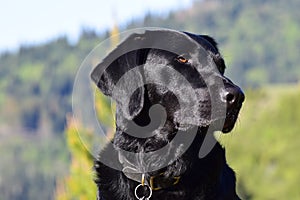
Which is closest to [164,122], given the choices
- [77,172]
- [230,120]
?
[230,120]

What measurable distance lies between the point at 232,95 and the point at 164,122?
78 cm

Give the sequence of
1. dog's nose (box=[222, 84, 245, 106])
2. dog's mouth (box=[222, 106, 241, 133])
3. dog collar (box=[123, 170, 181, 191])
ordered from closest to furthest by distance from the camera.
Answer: dog's nose (box=[222, 84, 245, 106])
dog's mouth (box=[222, 106, 241, 133])
dog collar (box=[123, 170, 181, 191])

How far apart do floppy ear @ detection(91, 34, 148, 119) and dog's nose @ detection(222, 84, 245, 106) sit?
2.58 feet

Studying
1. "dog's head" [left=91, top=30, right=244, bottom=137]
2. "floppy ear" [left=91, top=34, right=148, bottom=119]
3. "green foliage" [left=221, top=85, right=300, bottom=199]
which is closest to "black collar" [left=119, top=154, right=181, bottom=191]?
"dog's head" [left=91, top=30, right=244, bottom=137]

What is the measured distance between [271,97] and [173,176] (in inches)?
3890

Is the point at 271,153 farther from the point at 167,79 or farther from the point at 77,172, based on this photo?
the point at 167,79

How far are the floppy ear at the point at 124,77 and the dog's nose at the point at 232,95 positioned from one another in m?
0.79

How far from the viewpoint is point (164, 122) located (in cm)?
773

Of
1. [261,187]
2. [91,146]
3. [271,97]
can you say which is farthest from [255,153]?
[91,146]

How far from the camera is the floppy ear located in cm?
757

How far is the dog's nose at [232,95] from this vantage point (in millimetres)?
7254

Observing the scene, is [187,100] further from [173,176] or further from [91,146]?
[91,146]

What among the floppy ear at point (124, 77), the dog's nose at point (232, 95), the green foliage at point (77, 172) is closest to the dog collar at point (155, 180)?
the floppy ear at point (124, 77)

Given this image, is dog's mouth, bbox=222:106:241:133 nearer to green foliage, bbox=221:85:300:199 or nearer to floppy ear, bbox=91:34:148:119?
floppy ear, bbox=91:34:148:119
